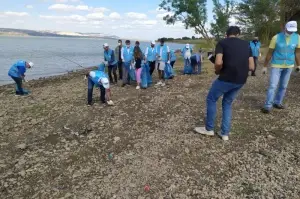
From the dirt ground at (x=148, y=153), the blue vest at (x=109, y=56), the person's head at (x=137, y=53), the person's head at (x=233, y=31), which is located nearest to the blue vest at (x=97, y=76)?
the dirt ground at (x=148, y=153)

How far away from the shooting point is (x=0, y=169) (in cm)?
562

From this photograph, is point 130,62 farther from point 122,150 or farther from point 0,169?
point 0,169

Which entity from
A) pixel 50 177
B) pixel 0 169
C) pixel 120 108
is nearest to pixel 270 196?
pixel 50 177

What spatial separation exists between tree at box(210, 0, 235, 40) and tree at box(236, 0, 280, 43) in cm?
456

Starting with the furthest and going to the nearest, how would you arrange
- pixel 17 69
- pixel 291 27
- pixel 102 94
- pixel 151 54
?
pixel 151 54
pixel 17 69
pixel 102 94
pixel 291 27

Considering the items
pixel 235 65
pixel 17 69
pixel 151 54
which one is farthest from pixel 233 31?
pixel 17 69

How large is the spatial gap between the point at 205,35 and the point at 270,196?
30.9 meters

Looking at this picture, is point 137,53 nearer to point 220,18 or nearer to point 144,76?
point 144,76

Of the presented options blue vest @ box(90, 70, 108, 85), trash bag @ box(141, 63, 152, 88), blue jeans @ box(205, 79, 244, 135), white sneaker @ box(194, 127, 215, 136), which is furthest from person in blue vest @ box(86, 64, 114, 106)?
blue jeans @ box(205, 79, 244, 135)

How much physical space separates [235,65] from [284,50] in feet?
7.41

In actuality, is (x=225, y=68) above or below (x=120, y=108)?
above

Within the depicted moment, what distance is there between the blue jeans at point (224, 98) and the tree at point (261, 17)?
33735 millimetres

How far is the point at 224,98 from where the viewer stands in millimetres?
6062

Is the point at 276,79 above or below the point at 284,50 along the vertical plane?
below
